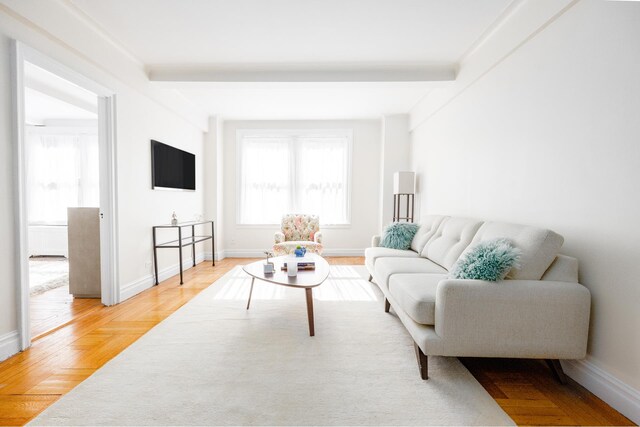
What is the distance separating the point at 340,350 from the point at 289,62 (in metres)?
3.00

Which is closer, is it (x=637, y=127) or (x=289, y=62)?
(x=637, y=127)

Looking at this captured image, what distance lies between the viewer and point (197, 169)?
499 cm

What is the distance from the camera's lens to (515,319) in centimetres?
166

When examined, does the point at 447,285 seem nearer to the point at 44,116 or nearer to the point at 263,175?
the point at 263,175

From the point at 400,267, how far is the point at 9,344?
291 centimetres

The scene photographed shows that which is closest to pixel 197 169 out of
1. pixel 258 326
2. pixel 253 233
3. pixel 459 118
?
pixel 253 233

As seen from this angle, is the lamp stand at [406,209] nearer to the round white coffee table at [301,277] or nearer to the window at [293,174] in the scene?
the window at [293,174]

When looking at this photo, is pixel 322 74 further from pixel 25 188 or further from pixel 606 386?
pixel 606 386

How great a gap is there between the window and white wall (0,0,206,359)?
90cm

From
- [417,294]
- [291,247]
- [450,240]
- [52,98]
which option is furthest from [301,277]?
[52,98]

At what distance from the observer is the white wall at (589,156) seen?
4.94 ft

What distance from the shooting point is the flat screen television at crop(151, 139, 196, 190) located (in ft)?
12.2

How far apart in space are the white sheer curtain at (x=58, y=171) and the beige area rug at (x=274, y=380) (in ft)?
15.0

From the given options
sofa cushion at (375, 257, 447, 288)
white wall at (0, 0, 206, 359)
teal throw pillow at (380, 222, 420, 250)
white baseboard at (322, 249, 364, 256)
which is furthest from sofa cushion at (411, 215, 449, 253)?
white wall at (0, 0, 206, 359)
